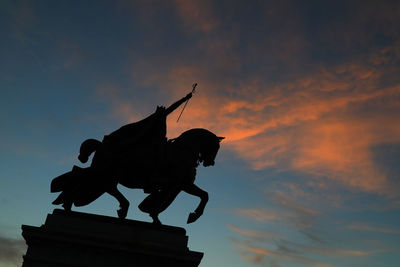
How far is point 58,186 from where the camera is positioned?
336 inches

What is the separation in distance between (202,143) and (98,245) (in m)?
3.64

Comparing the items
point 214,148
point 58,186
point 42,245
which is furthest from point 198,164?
point 42,245

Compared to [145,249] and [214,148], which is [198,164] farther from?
[145,249]

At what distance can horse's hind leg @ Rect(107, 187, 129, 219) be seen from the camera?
8.45 meters

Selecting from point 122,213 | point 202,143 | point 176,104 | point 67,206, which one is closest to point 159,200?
point 122,213

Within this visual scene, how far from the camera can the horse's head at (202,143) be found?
9438 millimetres

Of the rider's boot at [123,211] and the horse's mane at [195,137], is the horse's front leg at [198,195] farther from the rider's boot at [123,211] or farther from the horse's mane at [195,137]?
the rider's boot at [123,211]

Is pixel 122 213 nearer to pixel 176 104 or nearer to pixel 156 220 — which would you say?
pixel 156 220

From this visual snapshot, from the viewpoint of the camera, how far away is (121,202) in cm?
861

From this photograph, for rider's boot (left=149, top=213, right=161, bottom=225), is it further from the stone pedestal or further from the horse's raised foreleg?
the stone pedestal

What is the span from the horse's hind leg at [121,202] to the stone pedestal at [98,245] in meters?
0.36

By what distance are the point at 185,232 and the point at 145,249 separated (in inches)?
44.9

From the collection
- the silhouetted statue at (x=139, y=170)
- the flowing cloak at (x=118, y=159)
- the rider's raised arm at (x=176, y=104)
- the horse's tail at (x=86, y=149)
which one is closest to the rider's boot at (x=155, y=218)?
the silhouetted statue at (x=139, y=170)

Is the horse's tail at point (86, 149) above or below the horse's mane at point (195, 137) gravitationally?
below
